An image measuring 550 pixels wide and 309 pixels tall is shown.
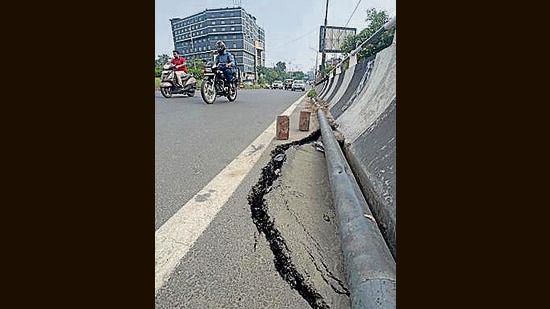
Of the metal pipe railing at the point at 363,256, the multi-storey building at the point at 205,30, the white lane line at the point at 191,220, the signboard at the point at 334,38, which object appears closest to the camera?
the metal pipe railing at the point at 363,256

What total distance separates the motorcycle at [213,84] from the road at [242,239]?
19.7 ft

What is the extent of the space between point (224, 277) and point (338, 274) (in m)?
0.37

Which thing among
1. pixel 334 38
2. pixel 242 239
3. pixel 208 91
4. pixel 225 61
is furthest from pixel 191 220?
pixel 334 38

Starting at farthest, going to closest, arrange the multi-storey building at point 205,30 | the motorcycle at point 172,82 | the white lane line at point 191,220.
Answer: the motorcycle at point 172,82 → the multi-storey building at point 205,30 → the white lane line at point 191,220

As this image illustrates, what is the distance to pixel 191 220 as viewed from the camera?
1609 millimetres

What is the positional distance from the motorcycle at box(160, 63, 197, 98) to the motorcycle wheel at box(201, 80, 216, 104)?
216cm

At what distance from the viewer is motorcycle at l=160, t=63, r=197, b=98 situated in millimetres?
10322

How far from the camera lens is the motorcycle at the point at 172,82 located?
406 inches

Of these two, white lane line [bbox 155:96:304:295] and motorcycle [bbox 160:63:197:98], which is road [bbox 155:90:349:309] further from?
motorcycle [bbox 160:63:197:98]

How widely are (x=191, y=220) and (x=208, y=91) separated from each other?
24.1 ft

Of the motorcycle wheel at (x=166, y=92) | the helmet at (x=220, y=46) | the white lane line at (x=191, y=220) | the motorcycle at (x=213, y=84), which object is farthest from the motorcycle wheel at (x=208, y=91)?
the white lane line at (x=191, y=220)

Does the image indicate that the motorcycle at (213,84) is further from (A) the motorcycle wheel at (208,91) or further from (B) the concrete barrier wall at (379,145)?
(B) the concrete barrier wall at (379,145)
